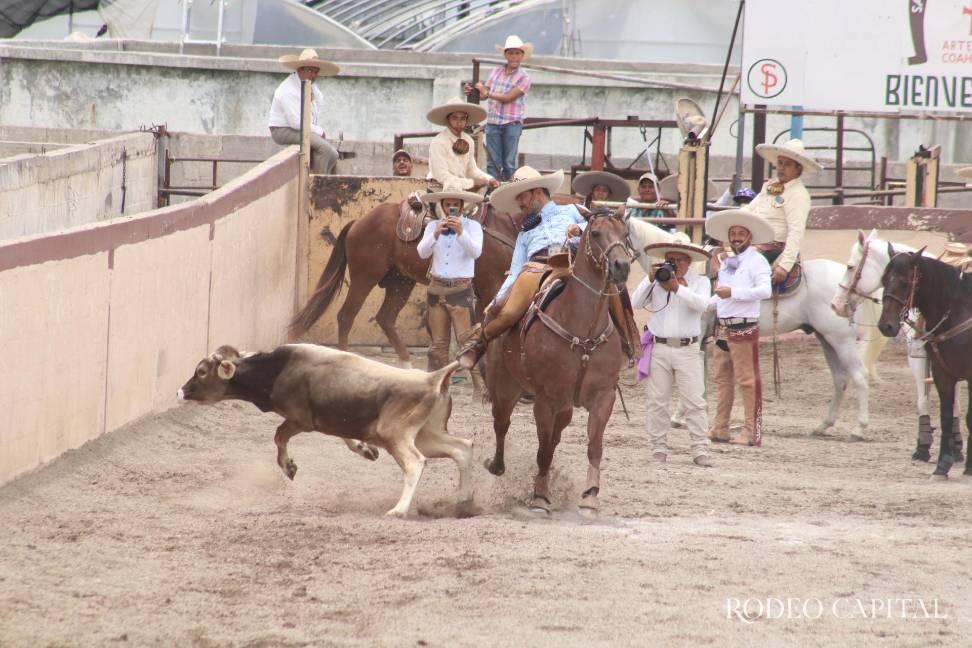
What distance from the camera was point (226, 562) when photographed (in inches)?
282

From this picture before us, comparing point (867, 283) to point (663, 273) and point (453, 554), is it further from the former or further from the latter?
point (453, 554)

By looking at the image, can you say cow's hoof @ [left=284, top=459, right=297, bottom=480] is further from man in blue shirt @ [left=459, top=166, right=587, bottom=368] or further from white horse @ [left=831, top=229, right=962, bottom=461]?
white horse @ [left=831, top=229, right=962, bottom=461]

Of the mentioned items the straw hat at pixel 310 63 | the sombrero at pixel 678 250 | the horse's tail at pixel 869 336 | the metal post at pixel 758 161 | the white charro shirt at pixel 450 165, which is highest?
the straw hat at pixel 310 63

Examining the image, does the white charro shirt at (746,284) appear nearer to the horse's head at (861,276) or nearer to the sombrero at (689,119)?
the horse's head at (861,276)

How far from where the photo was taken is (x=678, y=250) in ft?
36.2

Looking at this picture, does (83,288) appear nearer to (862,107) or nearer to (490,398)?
(490,398)

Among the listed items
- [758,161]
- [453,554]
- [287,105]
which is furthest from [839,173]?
[453,554]

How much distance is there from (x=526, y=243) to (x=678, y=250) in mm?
1599

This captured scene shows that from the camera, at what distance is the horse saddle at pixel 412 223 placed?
1445 centimetres

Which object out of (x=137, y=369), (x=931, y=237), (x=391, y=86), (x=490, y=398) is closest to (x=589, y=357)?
(x=490, y=398)

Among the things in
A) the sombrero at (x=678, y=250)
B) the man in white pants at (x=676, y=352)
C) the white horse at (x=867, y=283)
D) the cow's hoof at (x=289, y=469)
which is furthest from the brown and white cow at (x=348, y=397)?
the white horse at (x=867, y=283)

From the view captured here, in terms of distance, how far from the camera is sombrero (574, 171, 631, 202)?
16.3 meters

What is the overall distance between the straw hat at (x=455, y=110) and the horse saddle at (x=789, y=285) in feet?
11.5

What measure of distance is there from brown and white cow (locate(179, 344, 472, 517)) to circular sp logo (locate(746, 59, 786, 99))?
29.5 feet
